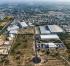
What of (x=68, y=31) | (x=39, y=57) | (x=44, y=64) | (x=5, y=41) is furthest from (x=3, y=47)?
(x=68, y=31)

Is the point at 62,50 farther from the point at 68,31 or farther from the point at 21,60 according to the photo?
the point at 68,31

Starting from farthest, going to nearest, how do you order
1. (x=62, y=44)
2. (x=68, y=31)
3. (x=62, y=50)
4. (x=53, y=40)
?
(x=68, y=31)
(x=53, y=40)
(x=62, y=44)
(x=62, y=50)

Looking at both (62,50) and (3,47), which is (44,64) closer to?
(62,50)

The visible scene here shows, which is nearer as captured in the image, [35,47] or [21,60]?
[21,60]

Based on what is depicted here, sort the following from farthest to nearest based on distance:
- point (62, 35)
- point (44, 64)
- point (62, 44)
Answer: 1. point (62, 35)
2. point (62, 44)
3. point (44, 64)

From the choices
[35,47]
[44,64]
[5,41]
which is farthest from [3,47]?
[44,64]

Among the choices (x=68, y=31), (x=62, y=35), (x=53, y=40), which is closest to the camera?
(x=53, y=40)

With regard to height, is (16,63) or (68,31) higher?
(16,63)

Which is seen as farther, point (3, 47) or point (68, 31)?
point (68, 31)

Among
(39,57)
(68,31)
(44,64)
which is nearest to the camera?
(44,64)
